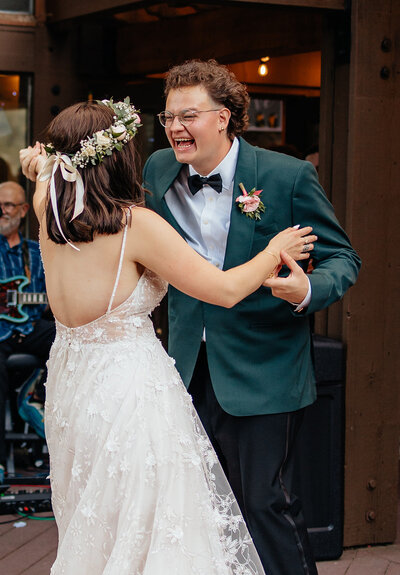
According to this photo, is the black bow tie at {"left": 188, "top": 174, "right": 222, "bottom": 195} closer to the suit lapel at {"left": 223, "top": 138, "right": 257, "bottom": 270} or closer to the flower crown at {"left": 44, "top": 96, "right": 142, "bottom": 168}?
the suit lapel at {"left": 223, "top": 138, "right": 257, "bottom": 270}

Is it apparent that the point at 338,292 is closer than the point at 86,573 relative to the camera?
No

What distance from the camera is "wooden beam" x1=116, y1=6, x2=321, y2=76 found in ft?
17.5

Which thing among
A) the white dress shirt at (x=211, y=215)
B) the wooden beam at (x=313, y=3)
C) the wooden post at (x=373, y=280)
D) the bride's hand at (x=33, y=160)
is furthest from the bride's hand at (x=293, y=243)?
the wooden beam at (x=313, y=3)

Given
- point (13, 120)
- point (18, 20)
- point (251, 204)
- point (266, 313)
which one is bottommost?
point (266, 313)

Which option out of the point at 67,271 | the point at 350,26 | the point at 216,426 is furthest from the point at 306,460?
the point at 350,26

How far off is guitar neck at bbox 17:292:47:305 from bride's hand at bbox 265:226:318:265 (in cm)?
298

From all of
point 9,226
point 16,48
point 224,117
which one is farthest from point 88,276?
point 16,48

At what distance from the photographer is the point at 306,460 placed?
385 centimetres

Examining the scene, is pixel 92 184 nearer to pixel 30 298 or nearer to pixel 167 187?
pixel 167 187

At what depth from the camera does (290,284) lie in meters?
2.66

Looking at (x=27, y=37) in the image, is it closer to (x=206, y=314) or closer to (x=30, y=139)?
(x=30, y=139)

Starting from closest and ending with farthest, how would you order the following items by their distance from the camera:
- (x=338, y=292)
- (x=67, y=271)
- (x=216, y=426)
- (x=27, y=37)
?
(x=67, y=271) < (x=338, y=292) < (x=216, y=426) < (x=27, y=37)

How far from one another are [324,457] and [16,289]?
2464 mm

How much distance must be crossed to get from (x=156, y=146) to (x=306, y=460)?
3.20m
